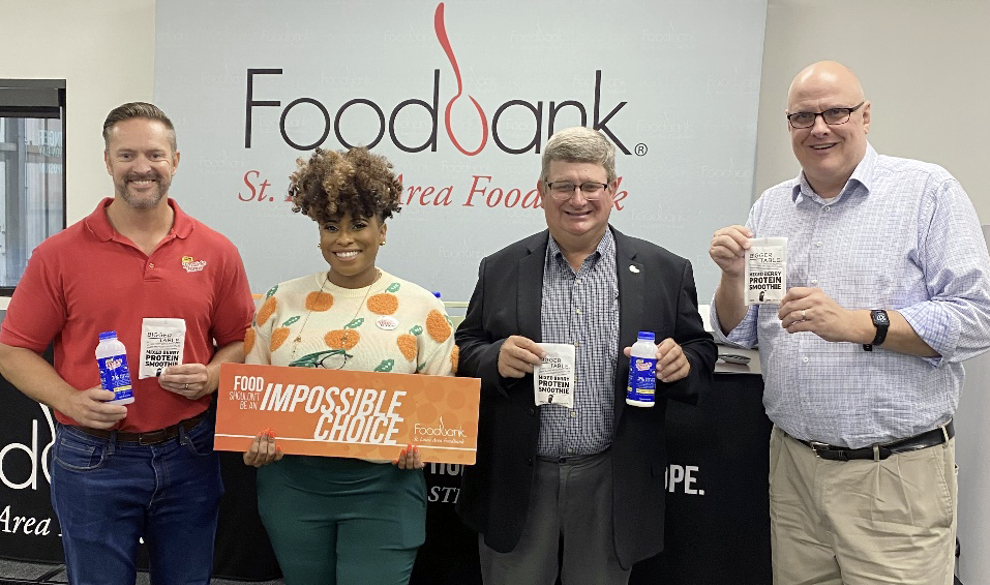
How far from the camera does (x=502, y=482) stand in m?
1.91

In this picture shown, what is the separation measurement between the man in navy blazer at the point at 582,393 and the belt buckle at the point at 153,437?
86 cm

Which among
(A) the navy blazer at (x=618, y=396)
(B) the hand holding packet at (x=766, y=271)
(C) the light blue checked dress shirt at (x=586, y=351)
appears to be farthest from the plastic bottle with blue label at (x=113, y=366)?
(B) the hand holding packet at (x=766, y=271)

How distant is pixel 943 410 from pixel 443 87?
2908 mm

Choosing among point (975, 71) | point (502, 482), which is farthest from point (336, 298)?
point (975, 71)

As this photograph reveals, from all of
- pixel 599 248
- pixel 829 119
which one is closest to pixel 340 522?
pixel 599 248

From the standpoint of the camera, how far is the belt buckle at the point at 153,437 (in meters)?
1.97

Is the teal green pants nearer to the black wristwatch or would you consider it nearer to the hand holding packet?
the hand holding packet

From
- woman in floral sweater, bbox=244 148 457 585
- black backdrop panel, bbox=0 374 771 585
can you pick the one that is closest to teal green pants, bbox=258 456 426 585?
woman in floral sweater, bbox=244 148 457 585

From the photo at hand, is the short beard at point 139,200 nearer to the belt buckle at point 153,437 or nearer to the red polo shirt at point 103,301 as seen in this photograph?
the red polo shirt at point 103,301

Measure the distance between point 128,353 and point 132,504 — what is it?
42 centimetres

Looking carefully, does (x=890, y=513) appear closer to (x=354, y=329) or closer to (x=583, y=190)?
(x=583, y=190)

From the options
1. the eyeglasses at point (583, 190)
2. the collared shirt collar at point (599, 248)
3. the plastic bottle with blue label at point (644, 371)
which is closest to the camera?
the plastic bottle with blue label at point (644, 371)

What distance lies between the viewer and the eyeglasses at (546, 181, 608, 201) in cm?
184

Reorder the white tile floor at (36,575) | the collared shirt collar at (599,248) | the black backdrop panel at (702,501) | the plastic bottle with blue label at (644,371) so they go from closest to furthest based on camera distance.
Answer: the plastic bottle with blue label at (644,371) → the collared shirt collar at (599,248) → the black backdrop panel at (702,501) → the white tile floor at (36,575)
